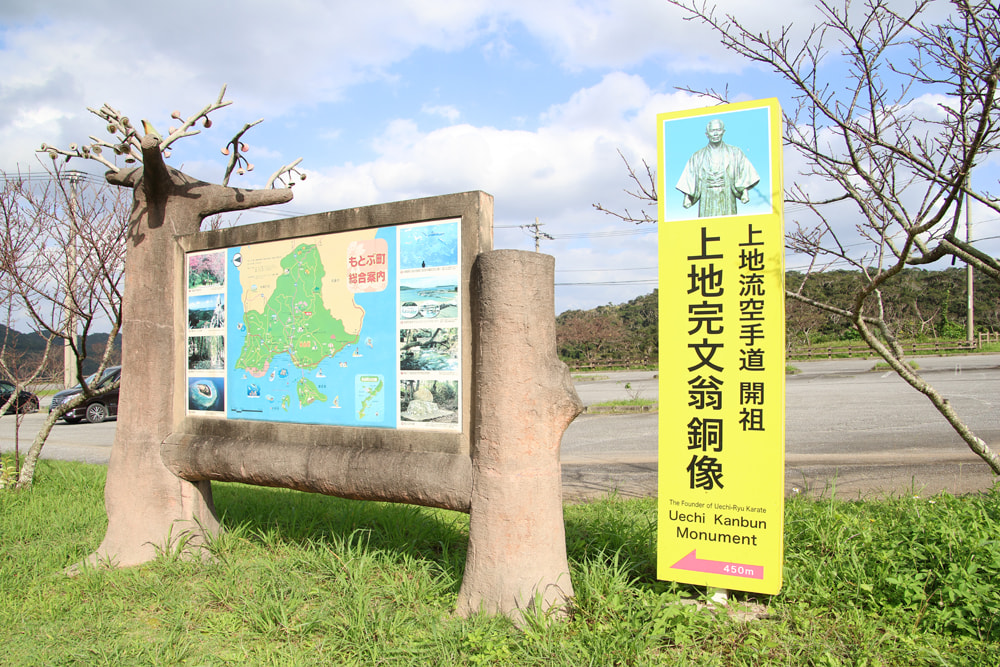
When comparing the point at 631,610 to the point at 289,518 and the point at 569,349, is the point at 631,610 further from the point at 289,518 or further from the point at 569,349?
the point at 569,349

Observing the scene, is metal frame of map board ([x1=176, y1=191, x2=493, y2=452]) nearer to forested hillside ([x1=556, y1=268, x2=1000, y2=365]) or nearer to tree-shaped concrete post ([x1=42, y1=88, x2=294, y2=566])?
tree-shaped concrete post ([x1=42, y1=88, x2=294, y2=566])

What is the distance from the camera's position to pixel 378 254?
12.5 feet

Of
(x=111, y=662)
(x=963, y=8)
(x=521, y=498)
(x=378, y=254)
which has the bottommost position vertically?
(x=111, y=662)

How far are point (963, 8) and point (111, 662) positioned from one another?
211 inches

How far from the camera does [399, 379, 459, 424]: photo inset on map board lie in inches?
139

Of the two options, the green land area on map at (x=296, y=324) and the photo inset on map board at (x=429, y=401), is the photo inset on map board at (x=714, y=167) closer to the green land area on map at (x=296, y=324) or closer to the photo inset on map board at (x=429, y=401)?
the photo inset on map board at (x=429, y=401)

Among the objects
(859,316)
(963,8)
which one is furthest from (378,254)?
(963,8)

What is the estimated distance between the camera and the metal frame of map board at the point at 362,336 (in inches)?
139

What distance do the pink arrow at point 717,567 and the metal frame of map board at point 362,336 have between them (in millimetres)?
1306

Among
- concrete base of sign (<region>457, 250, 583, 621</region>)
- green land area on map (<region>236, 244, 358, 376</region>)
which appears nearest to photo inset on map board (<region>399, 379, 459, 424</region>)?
concrete base of sign (<region>457, 250, 583, 621</region>)

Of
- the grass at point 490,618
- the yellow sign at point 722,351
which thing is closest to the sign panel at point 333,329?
the grass at point 490,618

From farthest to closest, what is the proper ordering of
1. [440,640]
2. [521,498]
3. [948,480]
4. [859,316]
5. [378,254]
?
[948,480], [859,316], [378,254], [521,498], [440,640]

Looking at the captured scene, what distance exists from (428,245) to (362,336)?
70 centimetres

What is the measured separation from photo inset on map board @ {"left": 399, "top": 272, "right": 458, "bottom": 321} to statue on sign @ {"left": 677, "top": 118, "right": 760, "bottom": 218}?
1.36 m
